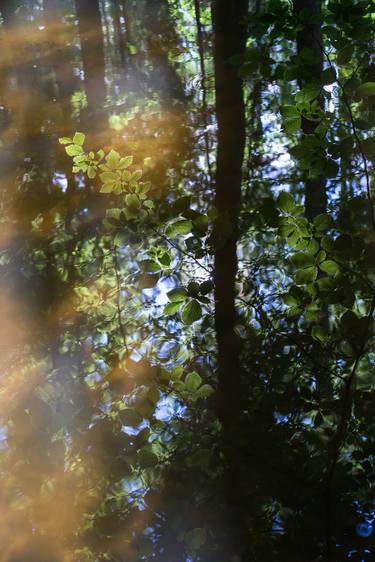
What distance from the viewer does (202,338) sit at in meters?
2.17

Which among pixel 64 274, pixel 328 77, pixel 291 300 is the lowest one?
pixel 291 300

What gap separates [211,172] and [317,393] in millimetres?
1942

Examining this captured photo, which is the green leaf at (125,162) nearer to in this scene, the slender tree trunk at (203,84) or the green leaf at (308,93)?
the green leaf at (308,93)

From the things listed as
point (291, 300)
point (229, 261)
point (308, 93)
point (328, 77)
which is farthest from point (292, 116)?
point (229, 261)

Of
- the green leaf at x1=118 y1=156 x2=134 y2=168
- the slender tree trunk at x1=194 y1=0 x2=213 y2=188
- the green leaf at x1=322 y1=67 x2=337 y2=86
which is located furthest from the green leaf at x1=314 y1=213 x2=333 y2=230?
the slender tree trunk at x1=194 y1=0 x2=213 y2=188

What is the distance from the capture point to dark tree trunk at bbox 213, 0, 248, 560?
1541mm

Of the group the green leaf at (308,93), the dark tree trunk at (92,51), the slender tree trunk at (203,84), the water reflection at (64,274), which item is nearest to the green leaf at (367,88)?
the green leaf at (308,93)

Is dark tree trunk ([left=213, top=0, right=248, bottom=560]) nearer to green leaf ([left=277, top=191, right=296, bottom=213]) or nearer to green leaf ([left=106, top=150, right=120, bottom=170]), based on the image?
green leaf ([left=277, top=191, right=296, bottom=213])

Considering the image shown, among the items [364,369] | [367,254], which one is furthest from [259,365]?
[367,254]

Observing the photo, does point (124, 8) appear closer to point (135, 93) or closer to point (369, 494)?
point (135, 93)

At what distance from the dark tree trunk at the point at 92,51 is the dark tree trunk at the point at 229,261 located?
3.61 ft

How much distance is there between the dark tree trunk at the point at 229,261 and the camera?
154cm

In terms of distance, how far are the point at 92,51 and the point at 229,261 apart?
13.7 ft

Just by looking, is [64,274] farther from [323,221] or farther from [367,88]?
[367,88]
